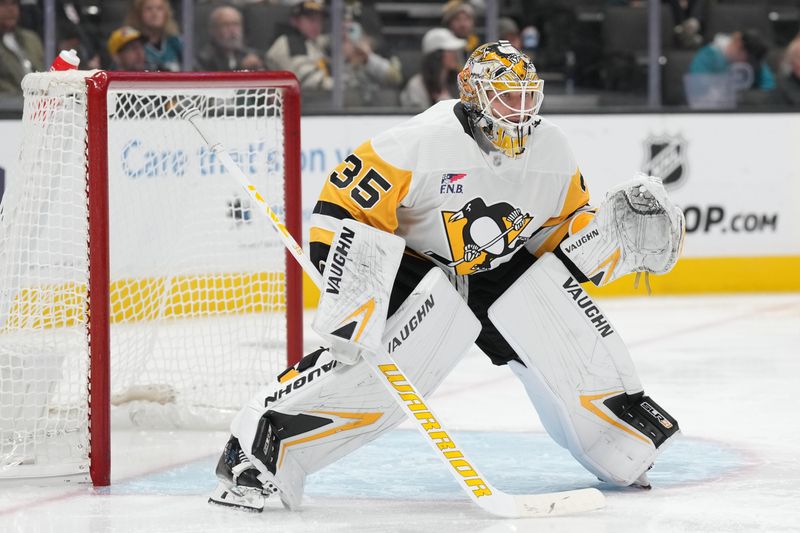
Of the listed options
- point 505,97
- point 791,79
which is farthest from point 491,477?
point 791,79

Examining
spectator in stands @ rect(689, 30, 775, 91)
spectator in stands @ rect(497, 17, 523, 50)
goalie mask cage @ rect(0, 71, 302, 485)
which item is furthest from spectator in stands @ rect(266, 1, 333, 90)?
spectator in stands @ rect(689, 30, 775, 91)

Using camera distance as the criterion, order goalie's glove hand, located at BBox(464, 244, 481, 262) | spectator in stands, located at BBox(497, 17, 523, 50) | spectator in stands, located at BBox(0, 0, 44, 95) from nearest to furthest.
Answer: goalie's glove hand, located at BBox(464, 244, 481, 262) < spectator in stands, located at BBox(0, 0, 44, 95) < spectator in stands, located at BBox(497, 17, 523, 50)

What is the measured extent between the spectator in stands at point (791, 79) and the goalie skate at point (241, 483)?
465 cm

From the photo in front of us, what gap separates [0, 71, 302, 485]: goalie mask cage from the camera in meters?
3.04

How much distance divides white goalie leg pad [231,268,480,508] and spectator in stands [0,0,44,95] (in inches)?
135

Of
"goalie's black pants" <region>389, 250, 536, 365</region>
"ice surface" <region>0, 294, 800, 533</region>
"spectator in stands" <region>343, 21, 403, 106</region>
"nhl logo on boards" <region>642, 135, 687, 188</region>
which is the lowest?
"ice surface" <region>0, 294, 800, 533</region>

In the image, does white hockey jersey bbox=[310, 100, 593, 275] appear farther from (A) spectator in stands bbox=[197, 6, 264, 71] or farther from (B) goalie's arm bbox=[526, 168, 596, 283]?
(A) spectator in stands bbox=[197, 6, 264, 71]

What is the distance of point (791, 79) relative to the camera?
22.2ft

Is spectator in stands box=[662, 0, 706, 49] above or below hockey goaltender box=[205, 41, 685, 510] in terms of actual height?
above

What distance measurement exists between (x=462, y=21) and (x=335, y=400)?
3852mm

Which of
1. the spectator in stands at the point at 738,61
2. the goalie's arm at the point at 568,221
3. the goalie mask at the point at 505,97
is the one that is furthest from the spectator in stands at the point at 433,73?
the goalie mask at the point at 505,97

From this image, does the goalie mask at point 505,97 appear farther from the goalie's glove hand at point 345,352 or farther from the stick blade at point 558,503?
the stick blade at point 558,503

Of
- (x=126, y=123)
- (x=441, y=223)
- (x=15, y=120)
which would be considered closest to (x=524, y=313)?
(x=441, y=223)

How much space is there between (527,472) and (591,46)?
385 centimetres
